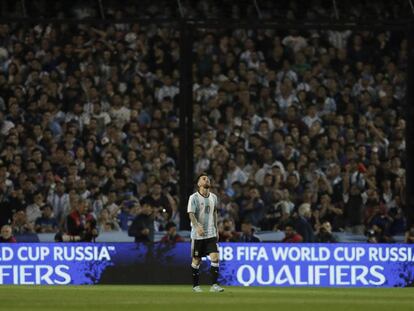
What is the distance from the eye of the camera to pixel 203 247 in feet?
51.5

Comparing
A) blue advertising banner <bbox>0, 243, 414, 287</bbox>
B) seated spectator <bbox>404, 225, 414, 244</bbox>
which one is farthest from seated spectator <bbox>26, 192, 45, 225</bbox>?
seated spectator <bbox>404, 225, 414, 244</bbox>

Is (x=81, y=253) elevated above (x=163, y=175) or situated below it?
below

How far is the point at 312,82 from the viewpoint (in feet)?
72.4

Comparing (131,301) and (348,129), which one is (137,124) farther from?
(131,301)

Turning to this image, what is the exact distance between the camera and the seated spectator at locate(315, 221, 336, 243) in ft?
60.4

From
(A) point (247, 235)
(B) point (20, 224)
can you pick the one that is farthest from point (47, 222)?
(A) point (247, 235)

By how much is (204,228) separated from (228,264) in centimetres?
255

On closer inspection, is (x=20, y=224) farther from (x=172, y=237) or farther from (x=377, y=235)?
(x=377, y=235)

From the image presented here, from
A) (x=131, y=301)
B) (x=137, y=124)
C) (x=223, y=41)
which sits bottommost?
(x=131, y=301)

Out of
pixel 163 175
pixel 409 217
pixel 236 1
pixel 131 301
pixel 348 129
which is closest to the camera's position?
pixel 131 301

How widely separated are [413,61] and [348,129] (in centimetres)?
347

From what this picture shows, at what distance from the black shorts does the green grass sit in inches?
21.7

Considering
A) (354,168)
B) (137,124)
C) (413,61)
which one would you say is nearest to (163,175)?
(137,124)

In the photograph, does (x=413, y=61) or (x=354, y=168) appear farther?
(x=354, y=168)
